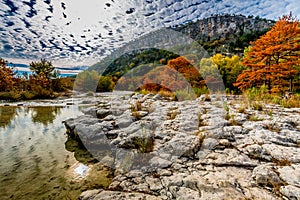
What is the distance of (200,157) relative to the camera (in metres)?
2.11

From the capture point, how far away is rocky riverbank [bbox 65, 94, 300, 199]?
1459 mm

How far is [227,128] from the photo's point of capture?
2.77 m

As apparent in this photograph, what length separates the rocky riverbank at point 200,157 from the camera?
146 cm

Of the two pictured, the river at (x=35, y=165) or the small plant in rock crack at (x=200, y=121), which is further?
the small plant in rock crack at (x=200, y=121)

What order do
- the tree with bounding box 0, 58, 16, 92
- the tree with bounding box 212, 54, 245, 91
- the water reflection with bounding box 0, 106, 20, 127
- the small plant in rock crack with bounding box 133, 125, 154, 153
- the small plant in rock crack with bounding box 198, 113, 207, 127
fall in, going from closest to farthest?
1. the small plant in rock crack with bounding box 133, 125, 154, 153
2. the small plant in rock crack with bounding box 198, 113, 207, 127
3. the water reflection with bounding box 0, 106, 20, 127
4. the tree with bounding box 212, 54, 245, 91
5. the tree with bounding box 0, 58, 16, 92

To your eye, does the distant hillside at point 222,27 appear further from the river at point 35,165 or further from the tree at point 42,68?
the river at point 35,165

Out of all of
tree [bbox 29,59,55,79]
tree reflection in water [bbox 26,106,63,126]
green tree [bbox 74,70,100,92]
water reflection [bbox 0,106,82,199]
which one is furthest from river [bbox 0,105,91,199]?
tree [bbox 29,59,55,79]

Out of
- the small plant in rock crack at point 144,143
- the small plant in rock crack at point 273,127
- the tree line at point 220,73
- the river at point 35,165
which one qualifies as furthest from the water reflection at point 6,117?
the tree line at point 220,73

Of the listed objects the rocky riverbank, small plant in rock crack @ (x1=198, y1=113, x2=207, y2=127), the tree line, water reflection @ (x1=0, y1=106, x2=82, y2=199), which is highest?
the tree line

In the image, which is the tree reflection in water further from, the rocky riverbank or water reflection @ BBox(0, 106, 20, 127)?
the rocky riverbank

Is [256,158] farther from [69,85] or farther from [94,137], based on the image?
[69,85]

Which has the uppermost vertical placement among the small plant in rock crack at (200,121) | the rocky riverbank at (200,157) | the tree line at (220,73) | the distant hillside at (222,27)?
the distant hillside at (222,27)

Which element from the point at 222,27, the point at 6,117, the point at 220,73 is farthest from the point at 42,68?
the point at 222,27

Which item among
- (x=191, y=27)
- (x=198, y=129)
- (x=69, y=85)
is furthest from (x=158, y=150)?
(x=191, y=27)
